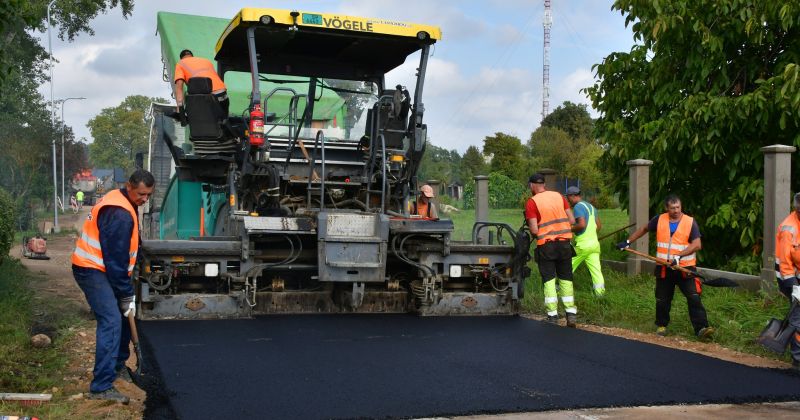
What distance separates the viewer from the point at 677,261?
23.6 feet

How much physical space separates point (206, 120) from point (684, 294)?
15.1 ft

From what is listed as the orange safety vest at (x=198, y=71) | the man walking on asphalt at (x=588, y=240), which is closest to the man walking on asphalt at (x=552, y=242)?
the man walking on asphalt at (x=588, y=240)

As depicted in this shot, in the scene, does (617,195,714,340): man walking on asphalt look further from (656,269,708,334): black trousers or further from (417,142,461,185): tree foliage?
(417,142,461,185): tree foliage

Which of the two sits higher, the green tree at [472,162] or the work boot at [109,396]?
the green tree at [472,162]

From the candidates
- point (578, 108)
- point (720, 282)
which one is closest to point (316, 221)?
point (720, 282)

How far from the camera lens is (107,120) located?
3088 inches

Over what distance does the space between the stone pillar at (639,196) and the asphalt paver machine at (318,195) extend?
1.89 metres

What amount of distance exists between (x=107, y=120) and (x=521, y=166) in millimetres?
53147

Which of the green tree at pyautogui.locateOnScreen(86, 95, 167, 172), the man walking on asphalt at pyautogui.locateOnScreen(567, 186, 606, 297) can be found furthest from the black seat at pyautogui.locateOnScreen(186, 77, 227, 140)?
the green tree at pyautogui.locateOnScreen(86, 95, 167, 172)

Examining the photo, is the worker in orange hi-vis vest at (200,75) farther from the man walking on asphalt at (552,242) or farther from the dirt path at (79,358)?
the man walking on asphalt at (552,242)

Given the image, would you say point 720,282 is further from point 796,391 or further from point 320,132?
point 320,132

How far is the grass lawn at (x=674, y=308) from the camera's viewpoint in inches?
278

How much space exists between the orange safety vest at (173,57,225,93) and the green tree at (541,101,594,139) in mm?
35909

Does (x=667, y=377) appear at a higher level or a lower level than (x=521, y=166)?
lower
